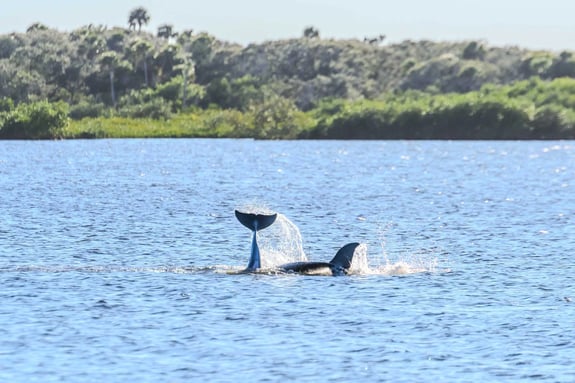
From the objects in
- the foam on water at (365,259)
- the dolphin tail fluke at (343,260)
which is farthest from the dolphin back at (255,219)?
the dolphin tail fluke at (343,260)

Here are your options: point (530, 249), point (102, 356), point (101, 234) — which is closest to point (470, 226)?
point (530, 249)

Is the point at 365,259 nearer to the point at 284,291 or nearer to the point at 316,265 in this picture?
the point at 316,265

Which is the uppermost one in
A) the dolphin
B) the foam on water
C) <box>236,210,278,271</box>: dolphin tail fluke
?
<box>236,210,278,271</box>: dolphin tail fluke

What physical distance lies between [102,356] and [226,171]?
88.3 metres

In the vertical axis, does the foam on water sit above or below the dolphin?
below

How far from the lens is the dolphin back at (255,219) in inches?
1485

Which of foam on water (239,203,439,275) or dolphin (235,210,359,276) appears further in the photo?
foam on water (239,203,439,275)

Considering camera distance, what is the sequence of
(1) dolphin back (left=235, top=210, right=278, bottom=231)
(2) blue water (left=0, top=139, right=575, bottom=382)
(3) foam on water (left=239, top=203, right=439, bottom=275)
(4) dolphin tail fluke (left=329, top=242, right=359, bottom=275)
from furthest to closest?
(3) foam on water (left=239, top=203, right=439, bottom=275) → (4) dolphin tail fluke (left=329, top=242, right=359, bottom=275) → (1) dolphin back (left=235, top=210, right=278, bottom=231) → (2) blue water (left=0, top=139, right=575, bottom=382)

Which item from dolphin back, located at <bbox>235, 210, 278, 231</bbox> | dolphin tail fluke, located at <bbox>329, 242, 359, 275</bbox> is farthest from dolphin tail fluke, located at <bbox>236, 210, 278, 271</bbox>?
dolphin tail fluke, located at <bbox>329, 242, 359, 275</bbox>

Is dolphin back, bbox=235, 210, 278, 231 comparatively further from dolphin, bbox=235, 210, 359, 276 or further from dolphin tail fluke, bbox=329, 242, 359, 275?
dolphin tail fluke, bbox=329, 242, 359, 275

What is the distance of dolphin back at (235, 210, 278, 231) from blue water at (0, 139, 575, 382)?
4.83 ft

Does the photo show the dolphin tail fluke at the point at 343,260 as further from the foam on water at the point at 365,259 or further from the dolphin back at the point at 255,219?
the dolphin back at the point at 255,219

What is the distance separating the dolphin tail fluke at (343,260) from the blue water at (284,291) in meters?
0.66

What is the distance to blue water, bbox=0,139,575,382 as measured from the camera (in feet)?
87.2
